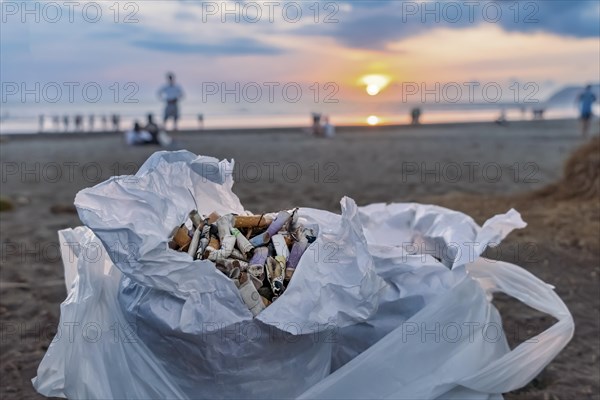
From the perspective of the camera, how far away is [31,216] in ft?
17.7

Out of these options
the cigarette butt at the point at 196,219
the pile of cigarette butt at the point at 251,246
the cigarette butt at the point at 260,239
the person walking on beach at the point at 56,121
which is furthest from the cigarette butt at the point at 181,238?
the person walking on beach at the point at 56,121

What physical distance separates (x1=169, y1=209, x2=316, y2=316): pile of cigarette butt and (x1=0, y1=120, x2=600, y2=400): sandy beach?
3.27ft

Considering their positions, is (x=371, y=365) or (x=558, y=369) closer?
(x=371, y=365)

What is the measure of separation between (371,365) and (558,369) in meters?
1.04

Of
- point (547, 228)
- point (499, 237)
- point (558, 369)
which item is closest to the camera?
point (499, 237)

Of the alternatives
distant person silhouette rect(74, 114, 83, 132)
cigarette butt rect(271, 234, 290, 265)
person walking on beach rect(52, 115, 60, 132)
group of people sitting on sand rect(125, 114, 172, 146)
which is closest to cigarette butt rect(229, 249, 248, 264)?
cigarette butt rect(271, 234, 290, 265)

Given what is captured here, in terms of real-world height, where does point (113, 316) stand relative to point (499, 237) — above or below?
below

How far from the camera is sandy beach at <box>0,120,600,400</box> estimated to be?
2.88 metres

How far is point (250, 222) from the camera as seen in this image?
87.4 inches

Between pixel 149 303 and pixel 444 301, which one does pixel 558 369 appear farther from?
pixel 149 303

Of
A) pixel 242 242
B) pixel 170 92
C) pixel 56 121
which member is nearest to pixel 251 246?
pixel 242 242

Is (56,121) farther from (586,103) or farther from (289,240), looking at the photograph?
(289,240)

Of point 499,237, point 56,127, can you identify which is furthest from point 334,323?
point 56,127

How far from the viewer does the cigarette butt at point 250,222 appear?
2207 millimetres
